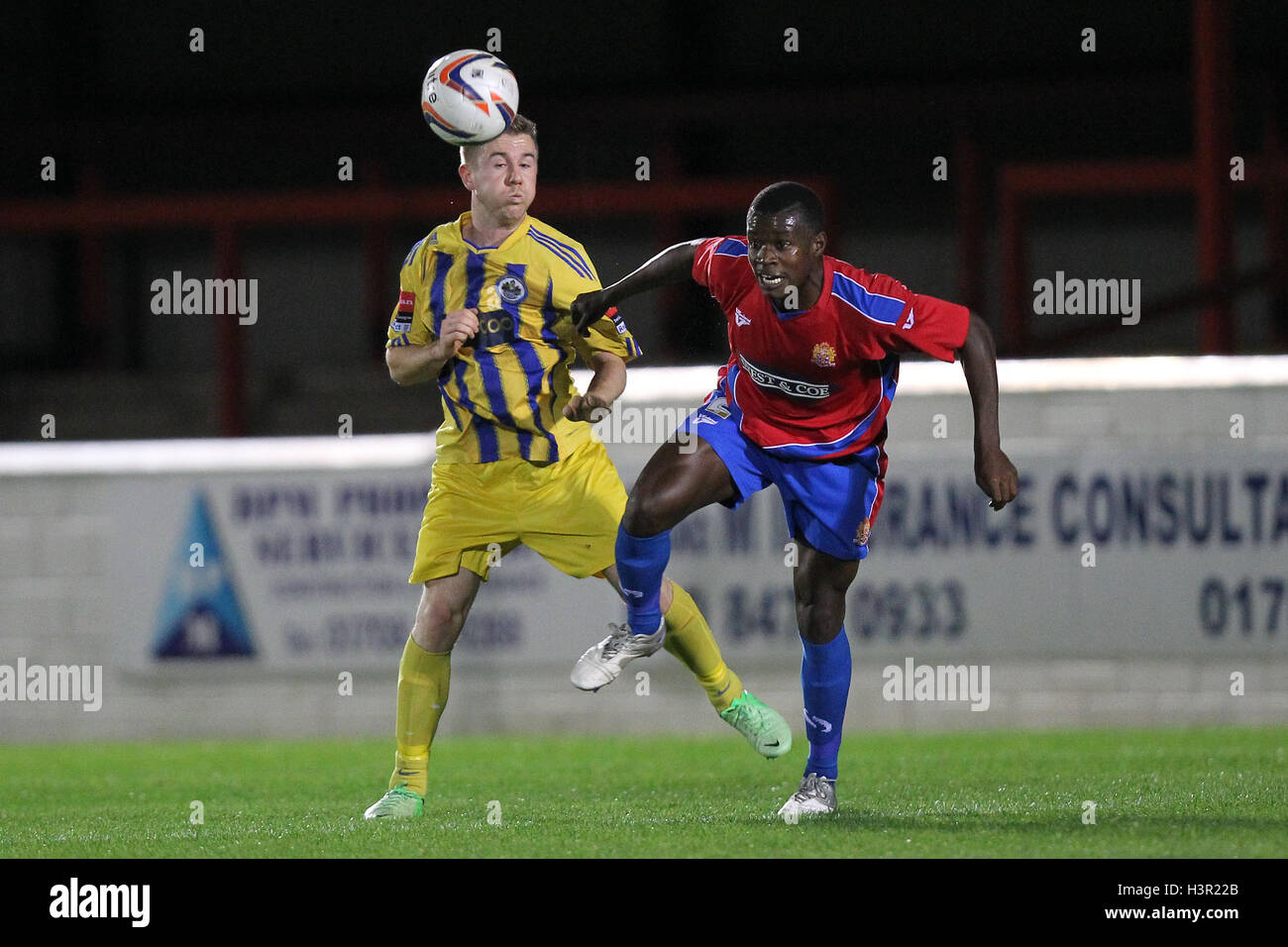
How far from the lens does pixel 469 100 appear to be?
4938mm

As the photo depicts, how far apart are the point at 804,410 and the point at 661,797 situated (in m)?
1.54

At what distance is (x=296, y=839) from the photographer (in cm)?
463

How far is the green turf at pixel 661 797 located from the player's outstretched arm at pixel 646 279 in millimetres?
1436

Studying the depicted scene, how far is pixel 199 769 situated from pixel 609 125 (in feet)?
23.4

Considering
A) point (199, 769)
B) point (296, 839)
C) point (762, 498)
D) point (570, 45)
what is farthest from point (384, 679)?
point (570, 45)

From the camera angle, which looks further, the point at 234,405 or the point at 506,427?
the point at 234,405

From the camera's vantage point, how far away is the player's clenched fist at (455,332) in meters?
4.84

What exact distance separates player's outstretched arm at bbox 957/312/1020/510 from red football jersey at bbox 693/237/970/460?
0.15 feet

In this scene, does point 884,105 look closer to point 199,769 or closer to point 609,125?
point 609,125
